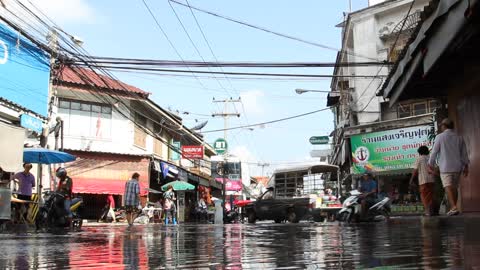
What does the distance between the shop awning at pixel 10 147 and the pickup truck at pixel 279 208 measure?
12518 millimetres

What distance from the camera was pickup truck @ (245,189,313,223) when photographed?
22.1 m

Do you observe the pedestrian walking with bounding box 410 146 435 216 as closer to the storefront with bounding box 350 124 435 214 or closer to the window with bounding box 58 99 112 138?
the storefront with bounding box 350 124 435 214

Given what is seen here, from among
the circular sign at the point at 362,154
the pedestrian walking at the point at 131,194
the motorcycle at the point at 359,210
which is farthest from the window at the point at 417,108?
the pedestrian walking at the point at 131,194

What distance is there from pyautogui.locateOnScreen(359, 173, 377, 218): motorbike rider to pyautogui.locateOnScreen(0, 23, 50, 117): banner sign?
427 inches

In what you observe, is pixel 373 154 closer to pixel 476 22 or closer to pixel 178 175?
pixel 178 175

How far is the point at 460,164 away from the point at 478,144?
1.64 meters

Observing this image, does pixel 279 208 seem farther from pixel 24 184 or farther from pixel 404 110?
pixel 24 184

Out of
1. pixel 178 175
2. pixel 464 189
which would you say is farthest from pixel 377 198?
pixel 178 175

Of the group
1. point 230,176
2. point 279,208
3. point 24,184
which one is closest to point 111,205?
point 279,208

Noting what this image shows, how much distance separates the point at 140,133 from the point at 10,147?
58.0ft

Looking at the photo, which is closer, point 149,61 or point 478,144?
point 478,144

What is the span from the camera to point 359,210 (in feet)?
41.1

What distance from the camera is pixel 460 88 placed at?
10227mm

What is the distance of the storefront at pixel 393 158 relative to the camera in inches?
960
